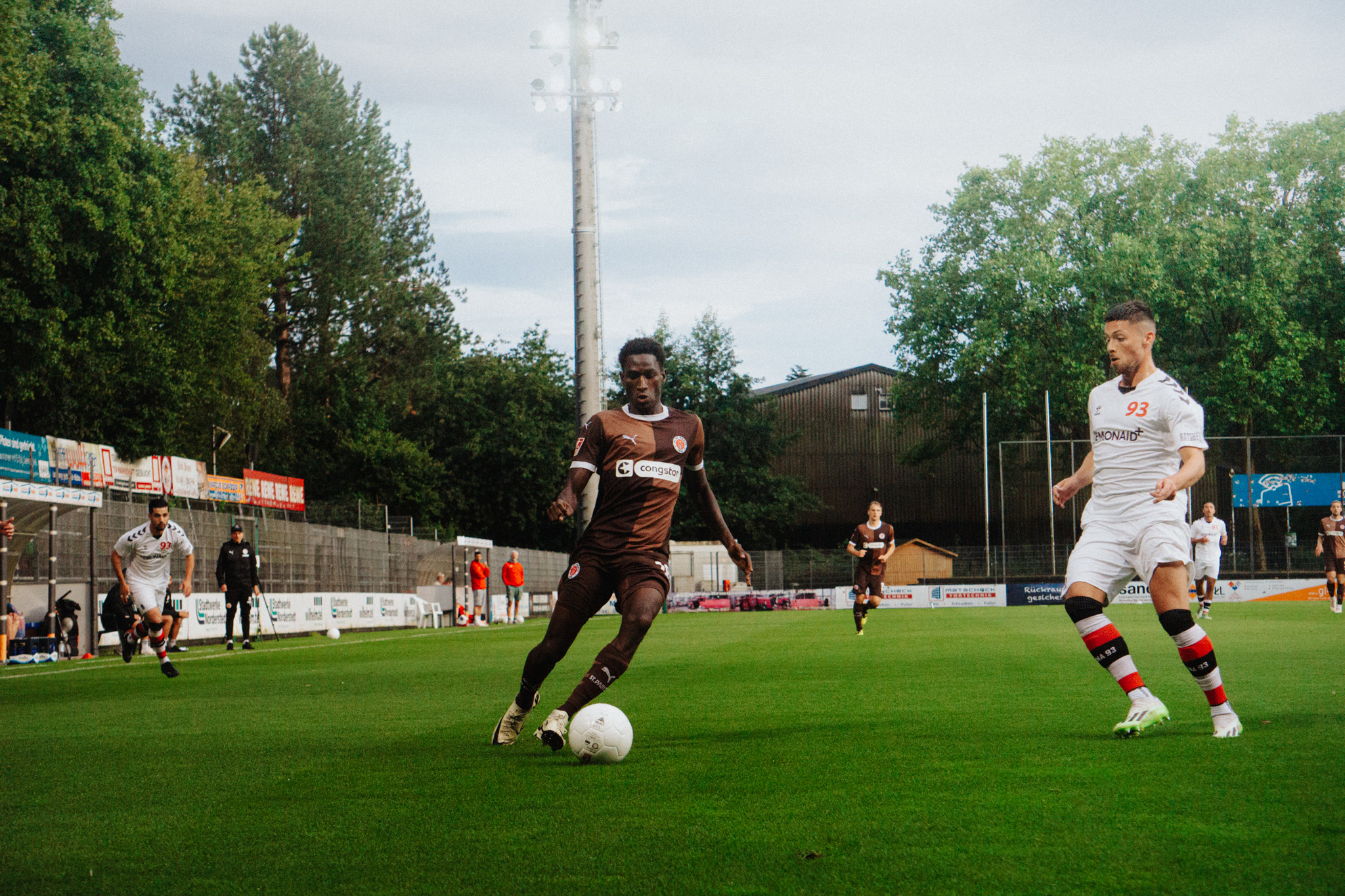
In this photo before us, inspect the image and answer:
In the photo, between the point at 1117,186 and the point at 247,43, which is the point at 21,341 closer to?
the point at 247,43

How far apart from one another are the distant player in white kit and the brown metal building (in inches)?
1522

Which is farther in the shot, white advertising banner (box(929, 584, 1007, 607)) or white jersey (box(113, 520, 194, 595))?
white advertising banner (box(929, 584, 1007, 607))

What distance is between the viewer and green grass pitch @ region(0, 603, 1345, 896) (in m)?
3.73

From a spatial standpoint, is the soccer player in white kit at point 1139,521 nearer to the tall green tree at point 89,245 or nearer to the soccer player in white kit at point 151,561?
the soccer player in white kit at point 151,561

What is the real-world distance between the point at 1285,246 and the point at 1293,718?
48328mm

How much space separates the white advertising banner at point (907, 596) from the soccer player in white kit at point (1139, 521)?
37.1 metres

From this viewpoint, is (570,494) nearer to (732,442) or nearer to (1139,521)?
(1139,521)

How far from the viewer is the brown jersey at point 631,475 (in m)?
6.70

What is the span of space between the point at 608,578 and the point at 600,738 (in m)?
0.99

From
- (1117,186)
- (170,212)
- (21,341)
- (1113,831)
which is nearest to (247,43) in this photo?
(170,212)

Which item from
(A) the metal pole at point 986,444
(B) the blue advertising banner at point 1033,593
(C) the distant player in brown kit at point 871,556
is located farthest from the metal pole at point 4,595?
(A) the metal pole at point 986,444

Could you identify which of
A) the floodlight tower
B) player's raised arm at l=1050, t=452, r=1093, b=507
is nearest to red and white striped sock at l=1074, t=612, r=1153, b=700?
player's raised arm at l=1050, t=452, r=1093, b=507

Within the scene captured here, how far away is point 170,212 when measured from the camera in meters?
36.1

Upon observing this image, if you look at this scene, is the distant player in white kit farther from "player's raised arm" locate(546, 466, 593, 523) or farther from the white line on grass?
"player's raised arm" locate(546, 466, 593, 523)
